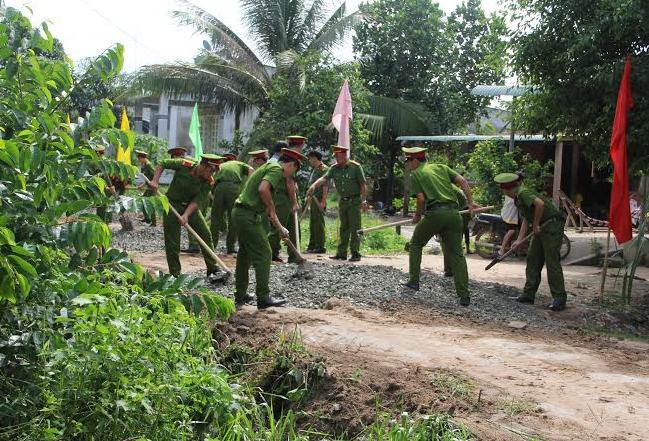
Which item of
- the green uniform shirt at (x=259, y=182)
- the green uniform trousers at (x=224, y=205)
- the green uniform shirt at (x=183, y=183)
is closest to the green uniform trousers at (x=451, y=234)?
the green uniform shirt at (x=259, y=182)

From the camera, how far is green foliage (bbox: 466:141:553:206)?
1734cm

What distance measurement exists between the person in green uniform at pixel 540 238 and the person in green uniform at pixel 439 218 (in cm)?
84

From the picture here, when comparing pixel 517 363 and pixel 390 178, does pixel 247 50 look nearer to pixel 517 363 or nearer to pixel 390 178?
pixel 390 178

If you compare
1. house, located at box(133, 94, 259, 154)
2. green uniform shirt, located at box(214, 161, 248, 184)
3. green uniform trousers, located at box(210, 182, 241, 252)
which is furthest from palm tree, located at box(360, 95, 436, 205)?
green uniform trousers, located at box(210, 182, 241, 252)

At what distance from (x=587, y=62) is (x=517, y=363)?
5.23 meters

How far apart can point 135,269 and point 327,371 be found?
73.5 inches

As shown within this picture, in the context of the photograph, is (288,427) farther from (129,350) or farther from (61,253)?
(61,253)

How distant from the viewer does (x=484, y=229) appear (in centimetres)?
1549

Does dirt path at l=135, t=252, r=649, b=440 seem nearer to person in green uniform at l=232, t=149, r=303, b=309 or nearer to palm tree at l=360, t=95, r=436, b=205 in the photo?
person in green uniform at l=232, t=149, r=303, b=309

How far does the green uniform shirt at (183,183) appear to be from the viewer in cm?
1013

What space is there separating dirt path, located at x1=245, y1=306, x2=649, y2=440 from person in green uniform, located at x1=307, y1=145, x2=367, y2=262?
13.3ft

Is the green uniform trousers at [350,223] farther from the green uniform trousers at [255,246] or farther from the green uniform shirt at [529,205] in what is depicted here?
the green uniform trousers at [255,246]

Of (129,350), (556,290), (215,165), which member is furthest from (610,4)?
(129,350)

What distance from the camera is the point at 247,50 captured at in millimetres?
22016
